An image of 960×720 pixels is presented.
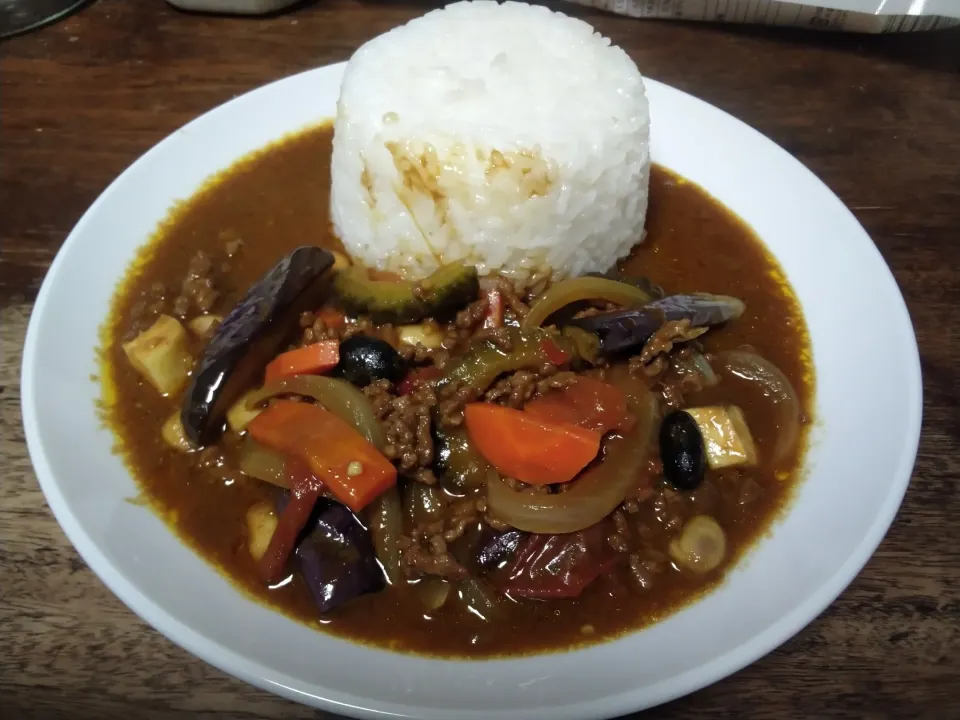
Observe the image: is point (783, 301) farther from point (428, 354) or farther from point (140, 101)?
point (140, 101)

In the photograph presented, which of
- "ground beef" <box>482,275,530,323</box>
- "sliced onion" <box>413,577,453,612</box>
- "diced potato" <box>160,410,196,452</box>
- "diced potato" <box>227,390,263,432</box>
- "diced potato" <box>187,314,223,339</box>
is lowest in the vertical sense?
"sliced onion" <box>413,577,453,612</box>

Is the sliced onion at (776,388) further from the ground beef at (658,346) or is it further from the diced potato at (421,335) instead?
the diced potato at (421,335)

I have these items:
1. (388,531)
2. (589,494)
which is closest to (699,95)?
(589,494)

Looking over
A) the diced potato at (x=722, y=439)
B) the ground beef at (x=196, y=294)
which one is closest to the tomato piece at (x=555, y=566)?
the diced potato at (x=722, y=439)

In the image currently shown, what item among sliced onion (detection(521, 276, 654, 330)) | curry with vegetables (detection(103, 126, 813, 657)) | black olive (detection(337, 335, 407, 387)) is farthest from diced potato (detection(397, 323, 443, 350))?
sliced onion (detection(521, 276, 654, 330))

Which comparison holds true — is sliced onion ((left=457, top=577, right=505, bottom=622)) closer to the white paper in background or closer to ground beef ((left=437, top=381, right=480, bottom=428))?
ground beef ((left=437, top=381, right=480, bottom=428))

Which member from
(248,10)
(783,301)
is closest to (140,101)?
(248,10)

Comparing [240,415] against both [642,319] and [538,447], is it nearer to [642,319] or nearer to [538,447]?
[538,447]
